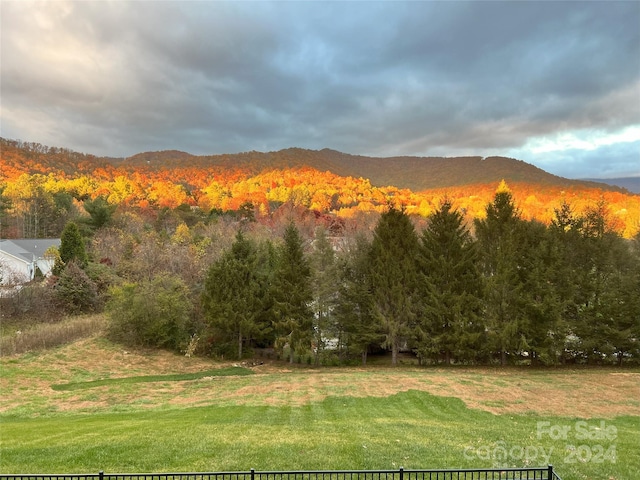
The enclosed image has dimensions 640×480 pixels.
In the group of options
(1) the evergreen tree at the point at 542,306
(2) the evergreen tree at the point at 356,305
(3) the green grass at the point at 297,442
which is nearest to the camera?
(3) the green grass at the point at 297,442

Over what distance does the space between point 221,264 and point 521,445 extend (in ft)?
73.1

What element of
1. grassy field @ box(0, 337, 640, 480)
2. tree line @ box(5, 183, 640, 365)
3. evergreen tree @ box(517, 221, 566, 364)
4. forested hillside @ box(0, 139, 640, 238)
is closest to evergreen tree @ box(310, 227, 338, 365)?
tree line @ box(5, 183, 640, 365)

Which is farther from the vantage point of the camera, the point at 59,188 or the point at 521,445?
the point at 59,188

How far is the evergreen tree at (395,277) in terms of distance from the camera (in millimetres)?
25016

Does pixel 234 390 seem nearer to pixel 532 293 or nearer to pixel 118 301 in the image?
pixel 118 301

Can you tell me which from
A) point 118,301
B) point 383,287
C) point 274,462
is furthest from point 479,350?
point 118,301

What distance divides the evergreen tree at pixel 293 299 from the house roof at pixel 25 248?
2992 cm

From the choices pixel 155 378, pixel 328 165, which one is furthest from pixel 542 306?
pixel 328 165

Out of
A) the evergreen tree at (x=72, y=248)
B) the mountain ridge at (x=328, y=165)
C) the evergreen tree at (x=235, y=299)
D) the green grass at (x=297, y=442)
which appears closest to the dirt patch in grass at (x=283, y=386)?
the green grass at (x=297, y=442)

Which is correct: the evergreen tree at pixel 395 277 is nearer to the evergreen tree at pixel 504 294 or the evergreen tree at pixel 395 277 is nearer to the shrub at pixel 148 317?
the evergreen tree at pixel 504 294

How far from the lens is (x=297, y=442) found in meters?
8.26

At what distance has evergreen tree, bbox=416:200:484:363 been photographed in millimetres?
23953

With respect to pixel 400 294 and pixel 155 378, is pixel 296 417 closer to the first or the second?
pixel 155 378

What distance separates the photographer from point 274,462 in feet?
23.1
